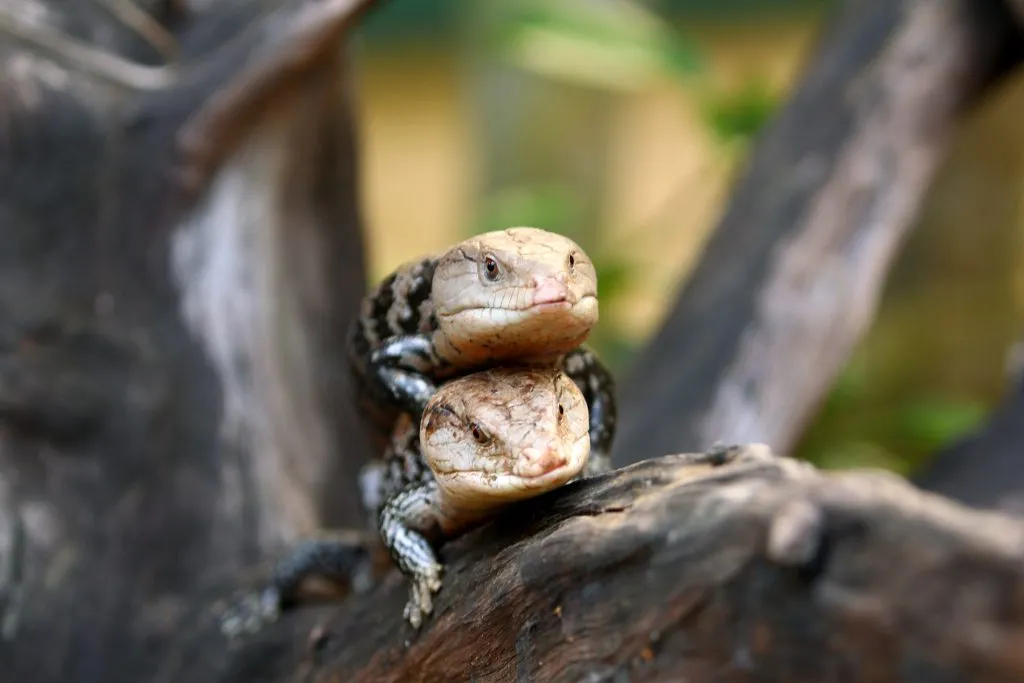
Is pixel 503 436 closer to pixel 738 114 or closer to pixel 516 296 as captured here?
pixel 516 296

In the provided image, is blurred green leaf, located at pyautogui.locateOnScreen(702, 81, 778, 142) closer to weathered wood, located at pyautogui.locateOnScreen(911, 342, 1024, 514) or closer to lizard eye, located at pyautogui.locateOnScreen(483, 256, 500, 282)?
weathered wood, located at pyautogui.locateOnScreen(911, 342, 1024, 514)

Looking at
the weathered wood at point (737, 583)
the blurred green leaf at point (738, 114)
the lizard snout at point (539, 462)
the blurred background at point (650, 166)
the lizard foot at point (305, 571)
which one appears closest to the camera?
the weathered wood at point (737, 583)

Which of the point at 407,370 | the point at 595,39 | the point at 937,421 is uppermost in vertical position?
the point at 595,39

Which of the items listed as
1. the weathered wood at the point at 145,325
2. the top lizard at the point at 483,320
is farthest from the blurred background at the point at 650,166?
the top lizard at the point at 483,320

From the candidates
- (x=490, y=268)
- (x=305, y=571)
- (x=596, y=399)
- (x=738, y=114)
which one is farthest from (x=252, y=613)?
(x=738, y=114)

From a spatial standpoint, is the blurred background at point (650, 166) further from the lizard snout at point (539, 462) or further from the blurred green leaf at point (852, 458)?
the lizard snout at point (539, 462)

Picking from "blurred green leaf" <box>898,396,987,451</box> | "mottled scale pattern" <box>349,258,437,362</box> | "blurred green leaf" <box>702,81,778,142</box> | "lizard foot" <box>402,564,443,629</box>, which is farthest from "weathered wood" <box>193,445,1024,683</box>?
"blurred green leaf" <box>898,396,987,451</box>

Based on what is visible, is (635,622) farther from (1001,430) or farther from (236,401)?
(1001,430)
